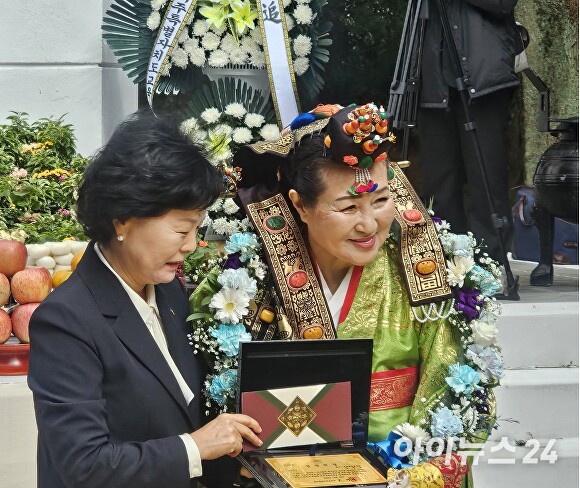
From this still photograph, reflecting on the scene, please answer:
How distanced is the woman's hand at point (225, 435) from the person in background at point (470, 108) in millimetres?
3208

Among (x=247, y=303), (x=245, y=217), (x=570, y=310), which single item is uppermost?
(x=245, y=217)

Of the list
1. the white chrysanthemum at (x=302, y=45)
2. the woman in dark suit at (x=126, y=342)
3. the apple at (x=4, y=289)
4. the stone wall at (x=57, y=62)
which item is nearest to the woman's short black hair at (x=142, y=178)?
the woman in dark suit at (x=126, y=342)

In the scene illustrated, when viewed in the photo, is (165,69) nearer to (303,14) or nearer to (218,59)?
(218,59)

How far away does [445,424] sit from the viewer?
9.12 ft

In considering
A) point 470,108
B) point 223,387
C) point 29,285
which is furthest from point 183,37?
point 223,387

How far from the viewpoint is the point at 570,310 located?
5297 millimetres

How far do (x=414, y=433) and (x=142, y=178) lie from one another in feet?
3.55

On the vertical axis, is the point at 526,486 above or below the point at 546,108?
below

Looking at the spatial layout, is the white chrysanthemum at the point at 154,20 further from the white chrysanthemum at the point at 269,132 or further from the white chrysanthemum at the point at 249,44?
the white chrysanthemum at the point at 269,132

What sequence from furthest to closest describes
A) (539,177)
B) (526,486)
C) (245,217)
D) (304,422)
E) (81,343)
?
(539,177)
(526,486)
(245,217)
(304,422)
(81,343)

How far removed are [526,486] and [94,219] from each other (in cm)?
306

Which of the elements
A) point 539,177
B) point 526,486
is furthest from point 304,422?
point 539,177

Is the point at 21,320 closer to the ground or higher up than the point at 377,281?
closer to the ground

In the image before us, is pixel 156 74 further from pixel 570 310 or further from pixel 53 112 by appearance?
pixel 570 310
